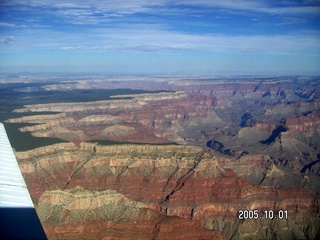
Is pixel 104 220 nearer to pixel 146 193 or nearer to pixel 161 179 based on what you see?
pixel 146 193

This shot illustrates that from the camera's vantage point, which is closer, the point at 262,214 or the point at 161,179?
the point at 262,214

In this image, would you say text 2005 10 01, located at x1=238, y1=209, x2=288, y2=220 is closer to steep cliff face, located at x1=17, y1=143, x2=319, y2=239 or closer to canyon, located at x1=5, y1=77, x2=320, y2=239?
canyon, located at x1=5, y1=77, x2=320, y2=239

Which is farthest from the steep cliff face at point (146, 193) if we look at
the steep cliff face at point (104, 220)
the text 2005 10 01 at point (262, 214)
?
the text 2005 10 01 at point (262, 214)

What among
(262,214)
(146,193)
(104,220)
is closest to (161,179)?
(146,193)

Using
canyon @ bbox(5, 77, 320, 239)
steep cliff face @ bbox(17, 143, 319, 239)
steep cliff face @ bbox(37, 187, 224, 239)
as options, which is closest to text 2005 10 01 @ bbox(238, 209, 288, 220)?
canyon @ bbox(5, 77, 320, 239)

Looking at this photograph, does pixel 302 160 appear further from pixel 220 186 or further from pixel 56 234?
pixel 56 234

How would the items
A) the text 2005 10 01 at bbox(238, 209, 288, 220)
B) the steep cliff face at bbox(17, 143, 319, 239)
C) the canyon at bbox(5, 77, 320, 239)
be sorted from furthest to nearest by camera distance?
the text 2005 10 01 at bbox(238, 209, 288, 220) < the canyon at bbox(5, 77, 320, 239) < the steep cliff face at bbox(17, 143, 319, 239)
